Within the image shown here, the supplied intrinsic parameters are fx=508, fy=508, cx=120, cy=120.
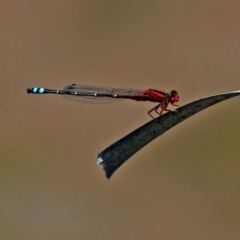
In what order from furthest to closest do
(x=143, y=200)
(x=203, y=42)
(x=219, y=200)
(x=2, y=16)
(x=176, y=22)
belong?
(x=2, y=16)
(x=176, y=22)
(x=203, y=42)
(x=143, y=200)
(x=219, y=200)

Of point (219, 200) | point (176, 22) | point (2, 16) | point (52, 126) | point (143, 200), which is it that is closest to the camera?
point (219, 200)

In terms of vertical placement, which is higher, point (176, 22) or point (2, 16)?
point (2, 16)

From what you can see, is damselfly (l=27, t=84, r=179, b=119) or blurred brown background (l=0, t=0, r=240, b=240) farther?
blurred brown background (l=0, t=0, r=240, b=240)

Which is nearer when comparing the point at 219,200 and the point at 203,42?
the point at 219,200

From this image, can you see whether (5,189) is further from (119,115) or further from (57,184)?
(119,115)

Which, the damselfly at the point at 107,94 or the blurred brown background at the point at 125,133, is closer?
the damselfly at the point at 107,94

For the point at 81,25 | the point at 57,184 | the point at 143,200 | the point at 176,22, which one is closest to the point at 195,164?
the point at 143,200

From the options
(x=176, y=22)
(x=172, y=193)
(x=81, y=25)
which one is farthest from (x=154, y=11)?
(x=172, y=193)

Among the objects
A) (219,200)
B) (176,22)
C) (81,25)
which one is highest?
(81,25)
